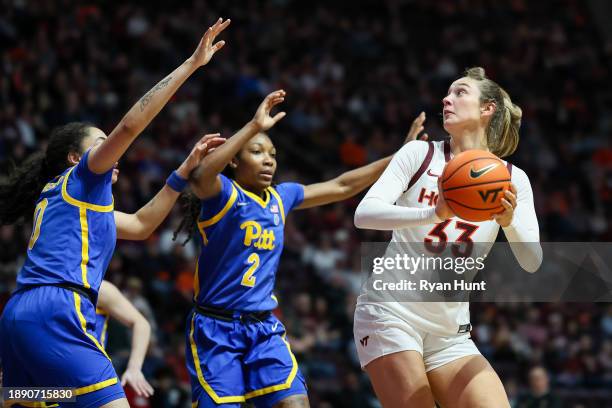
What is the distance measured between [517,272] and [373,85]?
5.48 m

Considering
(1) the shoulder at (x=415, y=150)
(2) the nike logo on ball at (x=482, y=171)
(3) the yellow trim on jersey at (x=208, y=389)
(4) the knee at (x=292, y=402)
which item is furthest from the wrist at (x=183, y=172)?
(2) the nike logo on ball at (x=482, y=171)

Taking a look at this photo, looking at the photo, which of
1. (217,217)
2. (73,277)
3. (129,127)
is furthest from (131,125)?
(217,217)

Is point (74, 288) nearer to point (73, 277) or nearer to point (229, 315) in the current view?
point (73, 277)

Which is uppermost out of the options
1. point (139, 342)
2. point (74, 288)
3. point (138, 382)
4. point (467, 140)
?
point (467, 140)

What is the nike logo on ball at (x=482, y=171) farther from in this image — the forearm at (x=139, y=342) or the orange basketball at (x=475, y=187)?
the forearm at (x=139, y=342)

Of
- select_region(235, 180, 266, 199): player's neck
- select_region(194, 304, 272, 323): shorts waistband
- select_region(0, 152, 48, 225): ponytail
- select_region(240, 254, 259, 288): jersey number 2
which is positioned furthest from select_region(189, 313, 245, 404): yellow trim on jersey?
select_region(0, 152, 48, 225): ponytail

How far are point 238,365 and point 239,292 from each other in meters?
0.41

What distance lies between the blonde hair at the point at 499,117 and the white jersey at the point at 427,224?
0.28 metres

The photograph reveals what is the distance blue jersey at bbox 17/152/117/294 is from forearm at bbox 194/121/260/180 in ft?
2.38

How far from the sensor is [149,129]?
12.2 metres

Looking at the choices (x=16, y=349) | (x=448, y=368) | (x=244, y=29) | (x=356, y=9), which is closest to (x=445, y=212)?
(x=448, y=368)

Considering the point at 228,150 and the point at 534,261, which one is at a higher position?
the point at 228,150

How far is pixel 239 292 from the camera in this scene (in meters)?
5.03

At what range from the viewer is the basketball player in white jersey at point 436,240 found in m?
4.30
